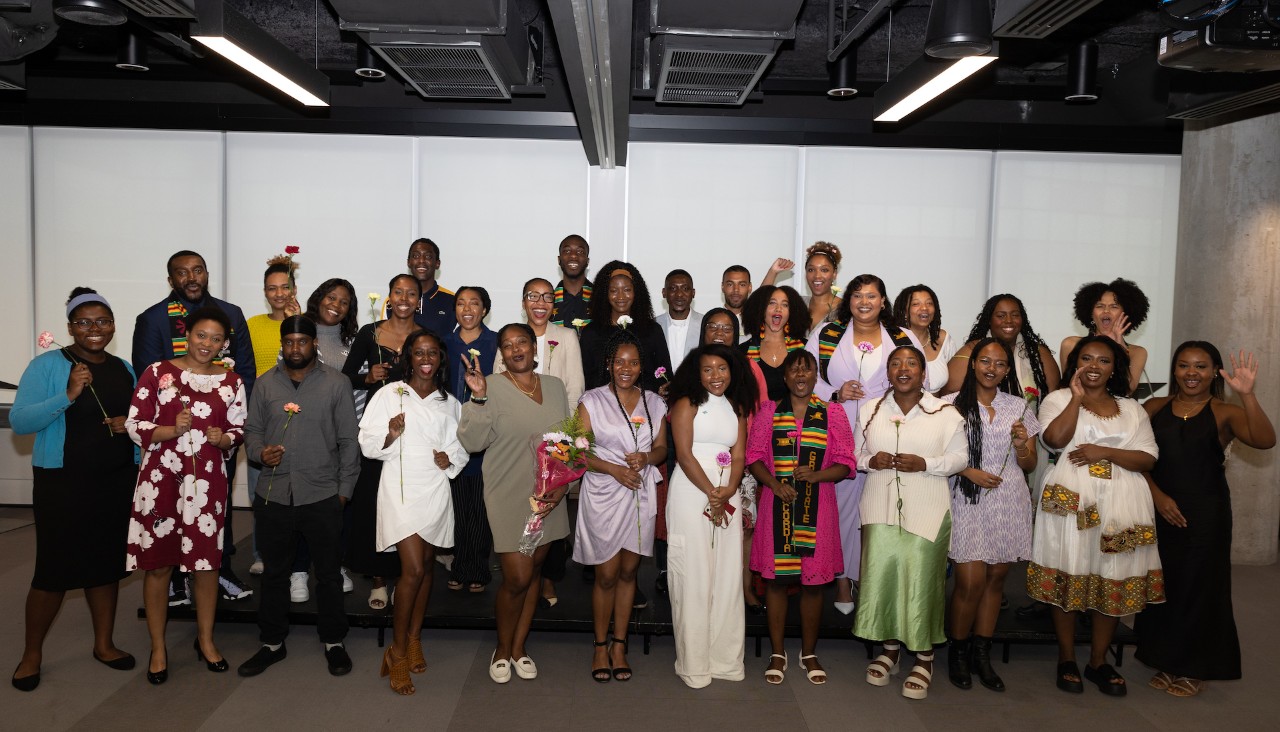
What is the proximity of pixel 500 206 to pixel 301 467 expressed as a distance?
14.0 ft

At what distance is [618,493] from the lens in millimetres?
4227

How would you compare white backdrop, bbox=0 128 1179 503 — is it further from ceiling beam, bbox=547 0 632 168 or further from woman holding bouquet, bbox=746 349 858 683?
woman holding bouquet, bbox=746 349 858 683

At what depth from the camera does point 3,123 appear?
25.2 feet

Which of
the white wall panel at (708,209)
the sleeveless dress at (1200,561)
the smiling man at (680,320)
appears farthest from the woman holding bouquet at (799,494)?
the white wall panel at (708,209)

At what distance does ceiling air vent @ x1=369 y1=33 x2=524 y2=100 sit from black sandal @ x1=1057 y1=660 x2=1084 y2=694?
4.72m

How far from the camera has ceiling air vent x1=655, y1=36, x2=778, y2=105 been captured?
4875mm

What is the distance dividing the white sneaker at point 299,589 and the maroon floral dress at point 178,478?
76 centimetres

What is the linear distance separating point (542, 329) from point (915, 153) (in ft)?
14.9

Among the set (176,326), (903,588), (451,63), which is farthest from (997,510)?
(176,326)

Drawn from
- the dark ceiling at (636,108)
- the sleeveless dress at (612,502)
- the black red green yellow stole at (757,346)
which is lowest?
the sleeveless dress at (612,502)

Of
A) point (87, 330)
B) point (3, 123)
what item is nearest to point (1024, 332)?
point (87, 330)

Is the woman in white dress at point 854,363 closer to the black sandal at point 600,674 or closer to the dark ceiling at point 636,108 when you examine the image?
the black sandal at point 600,674

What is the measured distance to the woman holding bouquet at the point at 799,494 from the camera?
14.0 feet

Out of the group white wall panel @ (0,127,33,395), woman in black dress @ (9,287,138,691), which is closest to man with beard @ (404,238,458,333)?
woman in black dress @ (9,287,138,691)
